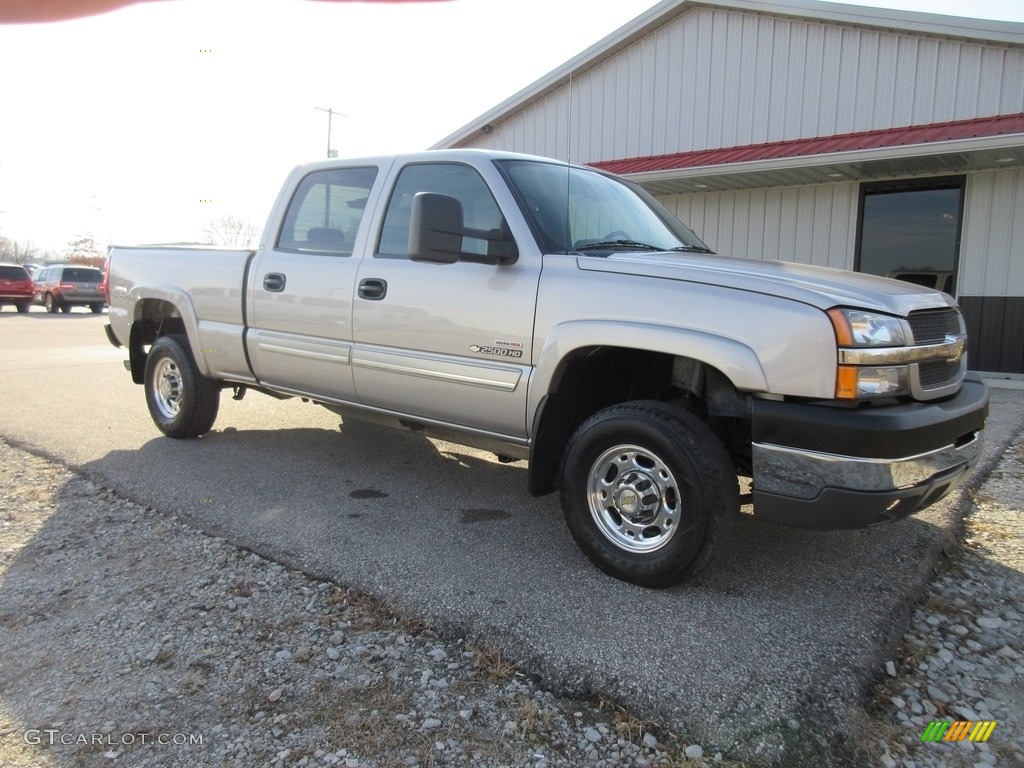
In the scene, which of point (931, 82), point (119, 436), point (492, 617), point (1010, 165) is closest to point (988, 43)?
point (931, 82)

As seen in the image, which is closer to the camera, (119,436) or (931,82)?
(119,436)

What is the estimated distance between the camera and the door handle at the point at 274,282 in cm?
476

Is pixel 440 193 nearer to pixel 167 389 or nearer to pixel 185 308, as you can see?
pixel 185 308

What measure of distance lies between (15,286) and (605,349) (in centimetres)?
2972

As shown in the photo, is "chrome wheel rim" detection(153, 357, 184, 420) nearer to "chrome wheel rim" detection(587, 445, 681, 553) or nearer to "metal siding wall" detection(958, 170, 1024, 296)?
"chrome wheel rim" detection(587, 445, 681, 553)

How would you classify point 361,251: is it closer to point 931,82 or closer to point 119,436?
point 119,436

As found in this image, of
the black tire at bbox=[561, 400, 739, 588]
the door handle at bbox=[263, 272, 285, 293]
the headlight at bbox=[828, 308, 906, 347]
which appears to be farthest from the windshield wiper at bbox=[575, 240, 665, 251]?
the door handle at bbox=[263, 272, 285, 293]

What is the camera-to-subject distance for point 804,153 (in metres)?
9.65

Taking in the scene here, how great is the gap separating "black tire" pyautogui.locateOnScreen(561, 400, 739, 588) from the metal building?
227 inches

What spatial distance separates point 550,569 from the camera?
348 cm

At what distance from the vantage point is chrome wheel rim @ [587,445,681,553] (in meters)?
3.17

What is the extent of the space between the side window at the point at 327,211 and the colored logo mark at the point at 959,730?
12.0ft

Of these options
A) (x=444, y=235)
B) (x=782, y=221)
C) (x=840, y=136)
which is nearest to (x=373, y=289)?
(x=444, y=235)

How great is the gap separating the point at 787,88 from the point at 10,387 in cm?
1130
